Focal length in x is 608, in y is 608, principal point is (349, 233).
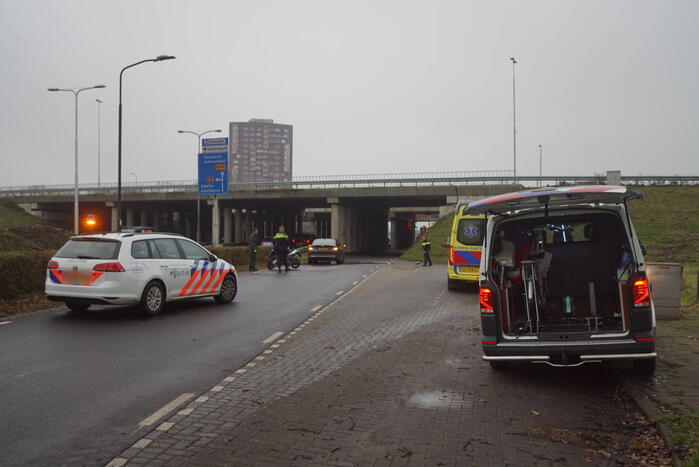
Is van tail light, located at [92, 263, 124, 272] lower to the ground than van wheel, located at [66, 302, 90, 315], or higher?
higher

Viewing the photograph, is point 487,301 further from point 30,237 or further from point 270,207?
point 270,207

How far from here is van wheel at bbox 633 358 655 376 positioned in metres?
6.54

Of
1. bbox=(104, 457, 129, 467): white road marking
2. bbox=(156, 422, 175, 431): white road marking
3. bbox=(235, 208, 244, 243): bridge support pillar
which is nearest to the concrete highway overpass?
bbox=(235, 208, 244, 243): bridge support pillar

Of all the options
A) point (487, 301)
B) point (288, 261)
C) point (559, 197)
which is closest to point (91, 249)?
point (487, 301)

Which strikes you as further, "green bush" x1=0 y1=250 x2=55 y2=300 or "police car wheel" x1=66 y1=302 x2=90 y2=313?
"green bush" x1=0 y1=250 x2=55 y2=300

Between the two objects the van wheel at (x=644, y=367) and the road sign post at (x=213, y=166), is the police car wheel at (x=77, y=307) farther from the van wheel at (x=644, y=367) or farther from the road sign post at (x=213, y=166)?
the road sign post at (x=213, y=166)

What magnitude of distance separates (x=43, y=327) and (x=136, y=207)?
2363 inches

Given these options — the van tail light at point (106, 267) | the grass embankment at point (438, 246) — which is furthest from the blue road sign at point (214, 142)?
the van tail light at point (106, 267)

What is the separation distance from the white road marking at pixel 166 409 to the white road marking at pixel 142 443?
0.41 metres

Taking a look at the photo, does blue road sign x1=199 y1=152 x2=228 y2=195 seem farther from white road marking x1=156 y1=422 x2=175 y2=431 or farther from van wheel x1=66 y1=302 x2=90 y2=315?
white road marking x1=156 y1=422 x2=175 y2=431

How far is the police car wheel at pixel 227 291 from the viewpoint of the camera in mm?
14181

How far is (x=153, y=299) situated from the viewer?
1178 centimetres

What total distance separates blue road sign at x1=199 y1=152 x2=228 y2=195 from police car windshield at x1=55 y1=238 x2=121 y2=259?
2224cm

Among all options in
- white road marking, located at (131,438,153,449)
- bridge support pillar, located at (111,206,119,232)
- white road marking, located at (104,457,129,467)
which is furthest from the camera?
bridge support pillar, located at (111,206,119,232)
